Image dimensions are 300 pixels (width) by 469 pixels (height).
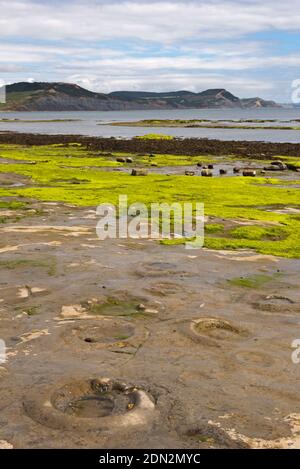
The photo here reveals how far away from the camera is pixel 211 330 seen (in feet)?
38.8

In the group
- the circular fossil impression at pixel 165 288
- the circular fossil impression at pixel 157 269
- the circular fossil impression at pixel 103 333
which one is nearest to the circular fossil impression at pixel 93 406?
the circular fossil impression at pixel 103 333

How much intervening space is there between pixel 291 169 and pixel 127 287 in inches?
1417

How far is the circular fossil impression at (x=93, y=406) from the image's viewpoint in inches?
318

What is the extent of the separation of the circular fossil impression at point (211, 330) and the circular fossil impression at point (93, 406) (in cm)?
252

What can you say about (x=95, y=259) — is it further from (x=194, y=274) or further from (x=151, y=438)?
(x=151, y=438)

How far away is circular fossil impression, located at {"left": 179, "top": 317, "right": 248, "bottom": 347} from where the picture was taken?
11297 millimetres

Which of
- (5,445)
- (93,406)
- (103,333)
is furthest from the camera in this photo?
(103,333)

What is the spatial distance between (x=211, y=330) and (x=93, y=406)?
3.82 m

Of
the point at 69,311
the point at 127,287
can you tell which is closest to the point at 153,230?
the point at 127,287

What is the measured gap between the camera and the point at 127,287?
14.3 meters

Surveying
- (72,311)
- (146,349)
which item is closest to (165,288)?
(72,311)

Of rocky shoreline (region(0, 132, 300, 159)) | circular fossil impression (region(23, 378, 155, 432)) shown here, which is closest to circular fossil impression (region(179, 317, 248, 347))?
circular fossil impression (region(23, 378, 155, 432))

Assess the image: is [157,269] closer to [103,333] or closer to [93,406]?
[103,333]

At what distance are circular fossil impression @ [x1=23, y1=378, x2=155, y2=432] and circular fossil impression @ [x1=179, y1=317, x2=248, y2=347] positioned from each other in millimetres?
2519
